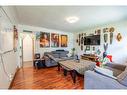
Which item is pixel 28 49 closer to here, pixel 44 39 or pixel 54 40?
pixel 44 39

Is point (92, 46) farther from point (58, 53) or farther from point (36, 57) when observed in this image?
point (36, 57)

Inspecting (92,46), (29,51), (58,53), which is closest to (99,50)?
(92,46)

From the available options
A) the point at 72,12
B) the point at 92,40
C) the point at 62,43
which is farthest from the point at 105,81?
the point at 62,43

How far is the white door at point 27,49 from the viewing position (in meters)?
5.62

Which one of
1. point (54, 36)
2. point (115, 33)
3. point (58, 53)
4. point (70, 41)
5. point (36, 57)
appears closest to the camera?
point (115, 33)

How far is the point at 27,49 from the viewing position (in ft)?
18.6

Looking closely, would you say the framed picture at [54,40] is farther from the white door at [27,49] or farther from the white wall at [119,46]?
the white wall at [119,46]

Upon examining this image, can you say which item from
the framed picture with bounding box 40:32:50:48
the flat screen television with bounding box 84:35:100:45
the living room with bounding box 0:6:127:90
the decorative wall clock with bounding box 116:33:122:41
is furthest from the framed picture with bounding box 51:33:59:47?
the decorative wall clock with bounding box 116:33:122:41

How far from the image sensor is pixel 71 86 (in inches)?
108

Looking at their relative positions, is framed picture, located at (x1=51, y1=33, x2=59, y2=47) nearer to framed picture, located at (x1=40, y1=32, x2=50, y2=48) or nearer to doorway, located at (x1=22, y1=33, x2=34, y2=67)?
framed picture, located at (x1=40, y1=32, x2=50, y2=48)

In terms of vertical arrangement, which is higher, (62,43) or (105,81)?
(62,43)

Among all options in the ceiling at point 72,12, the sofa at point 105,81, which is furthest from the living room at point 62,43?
the sofa at point 105,81

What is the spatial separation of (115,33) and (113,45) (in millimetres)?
558
